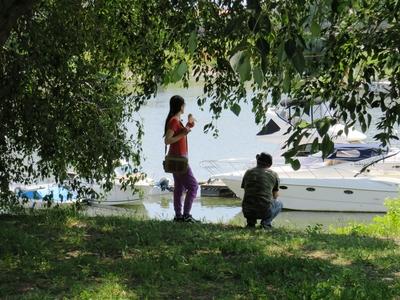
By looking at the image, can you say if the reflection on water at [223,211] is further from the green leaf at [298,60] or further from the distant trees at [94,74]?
the green leaf at [298,60]

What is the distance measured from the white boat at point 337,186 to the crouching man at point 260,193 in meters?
Result: 12.1

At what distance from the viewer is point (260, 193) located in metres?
7.42

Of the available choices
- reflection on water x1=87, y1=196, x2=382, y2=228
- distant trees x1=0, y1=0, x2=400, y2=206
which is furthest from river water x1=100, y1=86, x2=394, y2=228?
distant trees x1=0, y1=0, x2=400, y2=206

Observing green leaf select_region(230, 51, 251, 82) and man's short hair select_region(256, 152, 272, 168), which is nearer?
green leaf select_region(230, 51, 251, 82)

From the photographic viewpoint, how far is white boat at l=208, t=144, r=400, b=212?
19.5m

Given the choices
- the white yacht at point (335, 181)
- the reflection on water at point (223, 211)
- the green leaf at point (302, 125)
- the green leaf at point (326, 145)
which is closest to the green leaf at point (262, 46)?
the green leaf at point (326, 145)

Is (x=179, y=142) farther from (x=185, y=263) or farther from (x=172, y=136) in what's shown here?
(x=185, y=263)

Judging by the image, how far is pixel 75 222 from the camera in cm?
708

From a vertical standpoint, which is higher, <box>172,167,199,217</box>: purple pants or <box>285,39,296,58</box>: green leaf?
<box>285,39,296,58</box>: green leaf

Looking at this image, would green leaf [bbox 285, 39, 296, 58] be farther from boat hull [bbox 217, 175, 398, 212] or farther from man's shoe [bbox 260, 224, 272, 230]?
boat hull [bbox 217, 175, 398, 212]

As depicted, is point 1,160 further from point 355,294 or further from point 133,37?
point 355,294

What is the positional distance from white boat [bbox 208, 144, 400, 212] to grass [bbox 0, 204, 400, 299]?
12758 millimetres

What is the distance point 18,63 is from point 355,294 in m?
4.04

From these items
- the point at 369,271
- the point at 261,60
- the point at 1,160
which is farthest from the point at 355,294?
the point at 1,160
